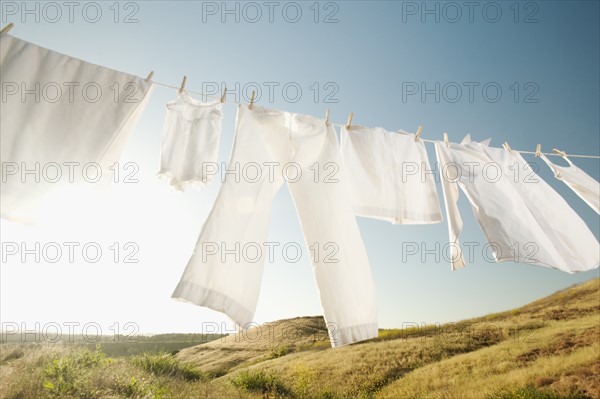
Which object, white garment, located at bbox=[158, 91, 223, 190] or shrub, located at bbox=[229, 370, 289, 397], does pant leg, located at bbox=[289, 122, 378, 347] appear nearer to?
white garment, located at bbox=[158, 91, 223, 190]

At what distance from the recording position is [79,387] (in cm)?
794

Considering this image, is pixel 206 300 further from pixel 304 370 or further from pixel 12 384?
pixel 304 370

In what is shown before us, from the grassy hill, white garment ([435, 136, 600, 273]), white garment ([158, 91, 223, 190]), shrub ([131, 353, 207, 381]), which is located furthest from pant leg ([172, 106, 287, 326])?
shrub ([131, 353, 207, 381])

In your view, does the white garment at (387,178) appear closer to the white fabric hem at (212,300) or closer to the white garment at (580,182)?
the white fabric hem at (212,300)

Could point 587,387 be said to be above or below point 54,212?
below

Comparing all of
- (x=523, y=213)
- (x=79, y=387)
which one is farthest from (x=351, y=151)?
(x=79, y=387)

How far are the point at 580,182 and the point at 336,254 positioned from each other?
2304 millimetres

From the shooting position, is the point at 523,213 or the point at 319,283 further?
the point at 523,213

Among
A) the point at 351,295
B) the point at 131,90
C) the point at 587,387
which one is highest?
the point at 131,90

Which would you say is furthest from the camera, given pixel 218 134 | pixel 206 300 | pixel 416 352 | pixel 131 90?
pixel 416 352

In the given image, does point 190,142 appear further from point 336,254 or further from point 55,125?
point 336,254

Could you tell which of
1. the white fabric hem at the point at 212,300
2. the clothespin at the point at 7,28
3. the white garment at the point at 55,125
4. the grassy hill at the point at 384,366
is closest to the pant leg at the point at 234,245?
the white fabric hem at the point at 212,300

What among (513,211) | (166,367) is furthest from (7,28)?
(166,367)

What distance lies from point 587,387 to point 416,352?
4532 mm
